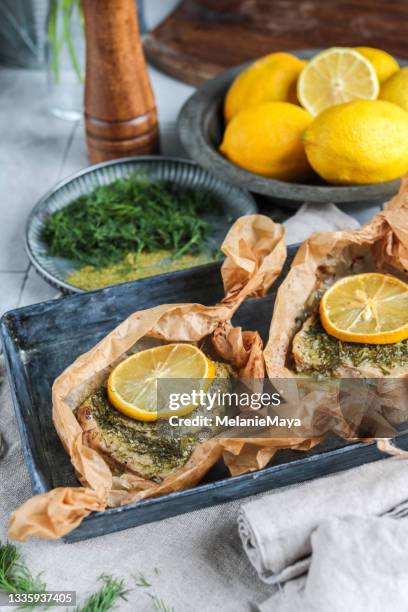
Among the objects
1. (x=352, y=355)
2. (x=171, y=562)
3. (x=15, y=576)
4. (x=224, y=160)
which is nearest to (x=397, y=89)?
(x=224, y=160)

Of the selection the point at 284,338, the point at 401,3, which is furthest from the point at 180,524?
the point at 401,3

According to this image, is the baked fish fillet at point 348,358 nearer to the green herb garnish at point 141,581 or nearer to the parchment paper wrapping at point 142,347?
the parchment paper wrapping at point 142,347

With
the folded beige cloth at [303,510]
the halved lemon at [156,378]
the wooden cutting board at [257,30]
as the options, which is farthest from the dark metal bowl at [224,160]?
the folded beige cloth at [303,510]

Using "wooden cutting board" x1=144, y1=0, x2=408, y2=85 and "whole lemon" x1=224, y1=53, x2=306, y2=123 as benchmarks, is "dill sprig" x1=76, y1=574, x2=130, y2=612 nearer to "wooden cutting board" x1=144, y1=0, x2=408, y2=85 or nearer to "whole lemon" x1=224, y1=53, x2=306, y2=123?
"whole lemon" x1=224, y1=53, x2=306, y2=123

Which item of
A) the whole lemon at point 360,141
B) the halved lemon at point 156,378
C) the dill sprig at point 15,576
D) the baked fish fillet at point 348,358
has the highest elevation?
the whole lemon at point 360,141

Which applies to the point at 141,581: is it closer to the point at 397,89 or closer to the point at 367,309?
the point at 367,309

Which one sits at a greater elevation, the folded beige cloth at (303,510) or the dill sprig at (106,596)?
the folded beige cloth at (303,510)
